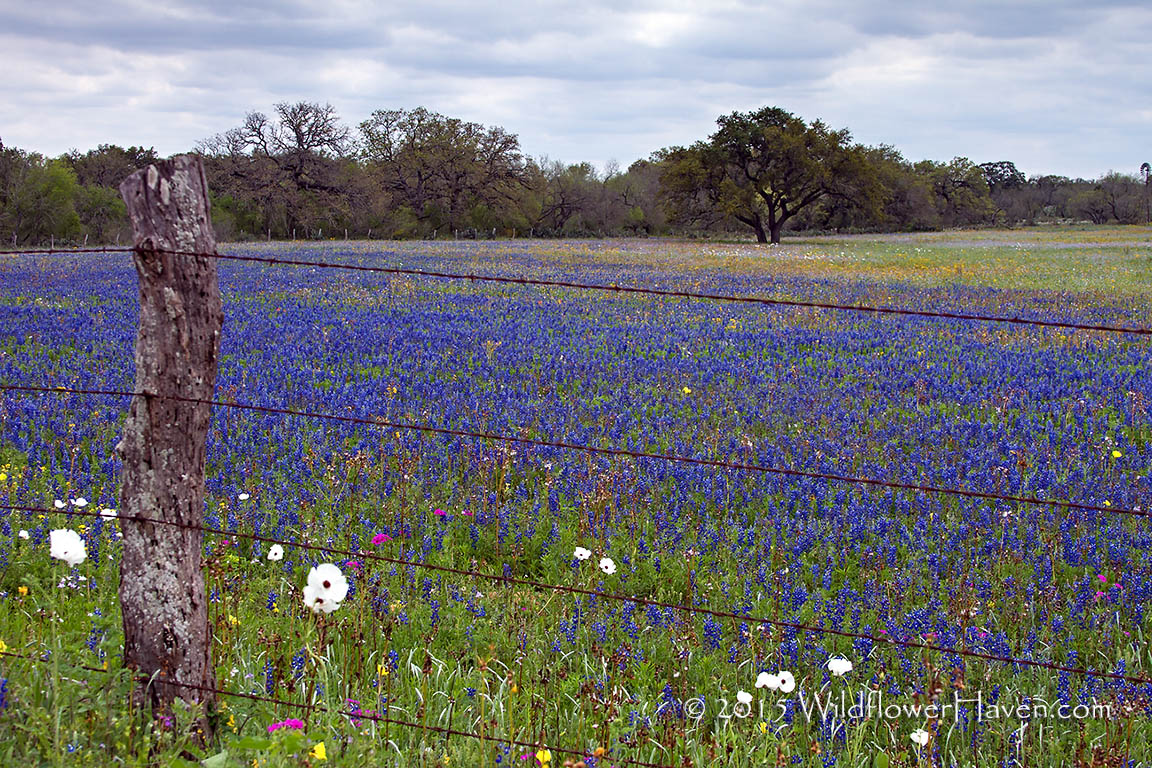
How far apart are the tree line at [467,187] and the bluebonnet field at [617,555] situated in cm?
3648

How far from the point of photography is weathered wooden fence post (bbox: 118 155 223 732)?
8.23 feet

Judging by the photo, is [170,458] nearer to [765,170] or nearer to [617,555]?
[617,555]

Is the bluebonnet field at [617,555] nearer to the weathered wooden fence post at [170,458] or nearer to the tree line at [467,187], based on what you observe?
the weathered wooden fence post at [170,458]

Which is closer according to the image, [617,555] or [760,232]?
[617,555]

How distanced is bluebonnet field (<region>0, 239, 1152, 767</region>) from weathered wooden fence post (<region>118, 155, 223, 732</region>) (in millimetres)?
129

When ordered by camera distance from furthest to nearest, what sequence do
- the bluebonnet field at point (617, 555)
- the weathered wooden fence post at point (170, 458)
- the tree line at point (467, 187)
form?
1. the tree line at point (467, 187)
2. the bluebonnet field at point (617, 555)
3. the weathered wooden fence post at point (170, 458)

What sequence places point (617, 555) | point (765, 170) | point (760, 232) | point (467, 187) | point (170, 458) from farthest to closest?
point (467, 187) < point (760, 232) < point (765, 170) < point (617, 555) < point (170, 458)

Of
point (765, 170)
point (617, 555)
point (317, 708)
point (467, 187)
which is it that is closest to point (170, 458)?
point (317, 708)

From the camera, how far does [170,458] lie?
2.58m

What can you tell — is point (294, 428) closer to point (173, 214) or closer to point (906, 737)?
point (173, 214)

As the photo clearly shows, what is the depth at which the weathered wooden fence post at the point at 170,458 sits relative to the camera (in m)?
2.51

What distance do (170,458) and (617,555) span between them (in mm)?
2640

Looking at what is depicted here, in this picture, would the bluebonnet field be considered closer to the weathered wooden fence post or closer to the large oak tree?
the weathered wooden fence post

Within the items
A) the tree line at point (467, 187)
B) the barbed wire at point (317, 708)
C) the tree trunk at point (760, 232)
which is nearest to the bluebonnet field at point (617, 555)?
A: the barbed wire at point (317, 708)
